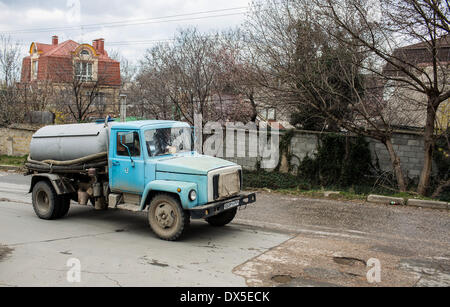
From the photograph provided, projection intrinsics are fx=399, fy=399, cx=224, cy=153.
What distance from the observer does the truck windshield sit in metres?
8.28

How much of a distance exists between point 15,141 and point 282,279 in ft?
76.7

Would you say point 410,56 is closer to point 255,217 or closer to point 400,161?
point 400,161

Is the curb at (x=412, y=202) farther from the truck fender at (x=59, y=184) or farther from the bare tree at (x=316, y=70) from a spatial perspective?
the truck fender at (x=59, y=184)

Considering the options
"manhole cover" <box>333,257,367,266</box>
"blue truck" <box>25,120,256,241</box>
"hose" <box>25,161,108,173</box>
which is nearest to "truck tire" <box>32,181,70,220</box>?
"blue truck" <box>25,120,256,241</box>

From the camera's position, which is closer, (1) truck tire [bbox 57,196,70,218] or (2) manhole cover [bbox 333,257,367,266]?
(2) manhole cover [bbox 333,257,367,266]

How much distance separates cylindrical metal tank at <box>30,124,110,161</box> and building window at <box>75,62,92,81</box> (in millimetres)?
17398

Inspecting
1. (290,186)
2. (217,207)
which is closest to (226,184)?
(217,207)

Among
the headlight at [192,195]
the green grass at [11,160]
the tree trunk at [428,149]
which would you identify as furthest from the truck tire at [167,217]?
the green grass at [11,160]

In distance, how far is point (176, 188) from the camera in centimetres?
743

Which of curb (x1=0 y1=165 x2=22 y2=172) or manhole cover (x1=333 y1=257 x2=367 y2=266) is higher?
curb (x1=0 y1=165 x2=22 y2=172)

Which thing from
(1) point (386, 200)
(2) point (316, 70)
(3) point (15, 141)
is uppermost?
(2) point (316, 70)

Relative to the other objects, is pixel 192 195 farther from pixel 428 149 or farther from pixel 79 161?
pixel 428 149

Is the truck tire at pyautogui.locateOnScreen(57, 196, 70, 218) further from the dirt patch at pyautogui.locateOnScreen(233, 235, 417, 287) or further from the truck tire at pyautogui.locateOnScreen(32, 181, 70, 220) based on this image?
the dirt patch at pyautogui.locateOnScreen(233, 235, 417, 287)
